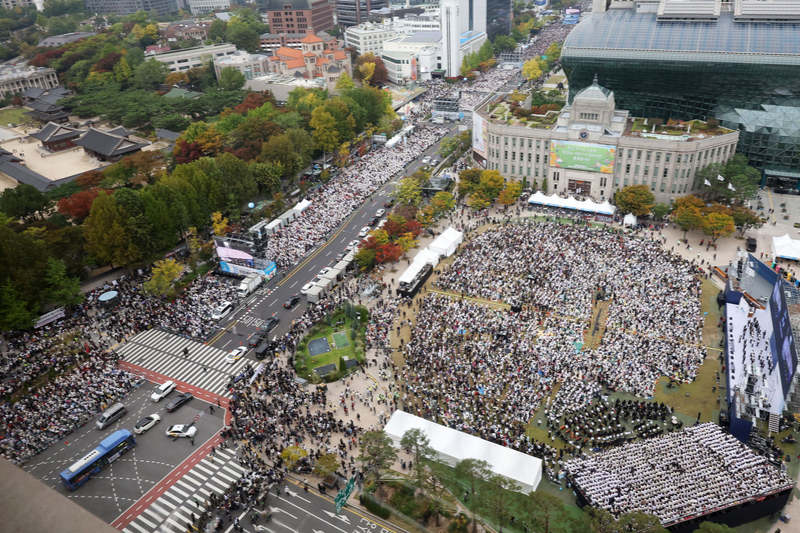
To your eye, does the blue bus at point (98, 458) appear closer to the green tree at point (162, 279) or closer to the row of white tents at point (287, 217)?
the green tree at point (162, 279)

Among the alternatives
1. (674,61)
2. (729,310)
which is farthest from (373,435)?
(674,61)

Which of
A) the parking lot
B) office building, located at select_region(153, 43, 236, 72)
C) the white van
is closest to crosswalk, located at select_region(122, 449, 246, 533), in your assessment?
the parking lot

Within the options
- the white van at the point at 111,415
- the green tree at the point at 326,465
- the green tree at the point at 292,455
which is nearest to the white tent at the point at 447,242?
the green tree at the point at 292,455

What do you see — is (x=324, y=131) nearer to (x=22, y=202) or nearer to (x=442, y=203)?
(x=442, y=203)

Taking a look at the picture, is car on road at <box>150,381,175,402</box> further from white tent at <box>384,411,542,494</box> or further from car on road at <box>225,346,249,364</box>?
white tent at <box>384,411,542,494</box>

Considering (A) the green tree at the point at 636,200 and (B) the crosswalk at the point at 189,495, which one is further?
(A) the green tree at the point at 636,200

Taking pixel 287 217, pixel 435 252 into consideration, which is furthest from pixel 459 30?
pixel 435 252
